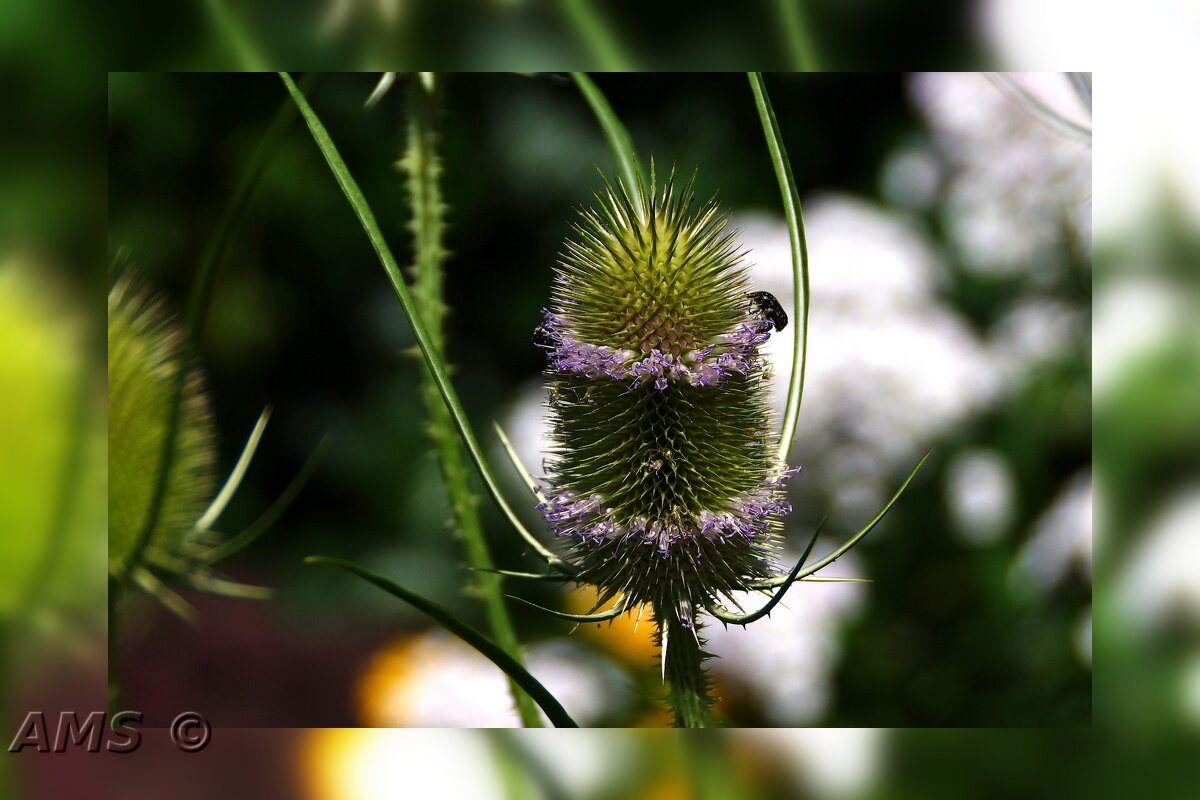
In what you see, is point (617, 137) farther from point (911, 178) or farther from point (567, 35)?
point (911, 178)

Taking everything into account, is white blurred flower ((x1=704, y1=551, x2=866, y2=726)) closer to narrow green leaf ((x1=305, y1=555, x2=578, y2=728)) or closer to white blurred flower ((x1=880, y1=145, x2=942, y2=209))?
narrow green leaf ((x1=305, y1=555, x2=578, y2=728))

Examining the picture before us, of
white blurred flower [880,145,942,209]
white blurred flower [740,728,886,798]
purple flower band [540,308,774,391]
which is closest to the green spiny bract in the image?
purple flower band [540,308,774,391]

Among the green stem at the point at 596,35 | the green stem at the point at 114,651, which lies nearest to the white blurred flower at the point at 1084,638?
the green stem at the point at 596,35

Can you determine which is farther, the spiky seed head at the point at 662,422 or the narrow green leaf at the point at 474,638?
the spiky seed head at the point at 662,422

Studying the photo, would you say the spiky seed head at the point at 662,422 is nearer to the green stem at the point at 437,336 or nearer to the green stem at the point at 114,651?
the green stem at the point at 437,336
